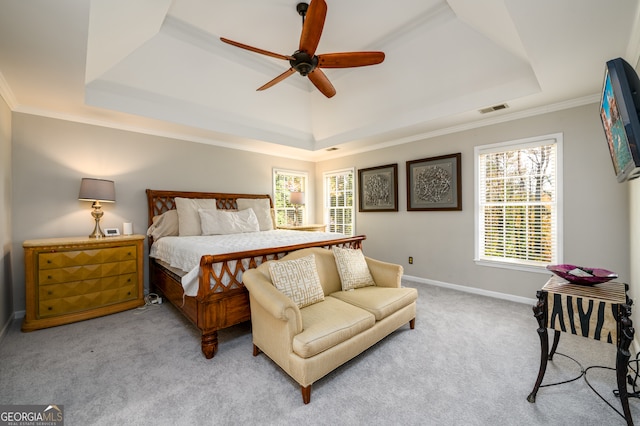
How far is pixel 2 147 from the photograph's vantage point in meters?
2.78

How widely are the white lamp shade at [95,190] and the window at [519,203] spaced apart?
201 inches

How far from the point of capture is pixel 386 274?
9.69 feet

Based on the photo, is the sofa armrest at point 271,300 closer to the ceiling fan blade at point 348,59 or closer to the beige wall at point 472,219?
the ceiling fan blade at point 348,59

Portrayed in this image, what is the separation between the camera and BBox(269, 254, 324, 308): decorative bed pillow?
2.29 metres

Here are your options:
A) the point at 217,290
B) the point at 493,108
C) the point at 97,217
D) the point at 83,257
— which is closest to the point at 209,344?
the point at 217,290

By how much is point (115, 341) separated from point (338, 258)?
2.37 meters

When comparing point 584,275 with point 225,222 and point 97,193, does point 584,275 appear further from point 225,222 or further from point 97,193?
point 97,193

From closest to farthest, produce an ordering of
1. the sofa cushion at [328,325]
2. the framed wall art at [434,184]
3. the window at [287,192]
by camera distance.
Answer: the sofa cushion at [328,325] → the framed wall art at [434,184] → the window at [287,192]

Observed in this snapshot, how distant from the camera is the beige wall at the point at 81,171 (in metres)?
3.20

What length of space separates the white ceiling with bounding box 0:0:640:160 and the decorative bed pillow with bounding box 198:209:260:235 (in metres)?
1.34

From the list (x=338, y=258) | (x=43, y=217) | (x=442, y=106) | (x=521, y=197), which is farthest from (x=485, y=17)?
(x=43, y=217)

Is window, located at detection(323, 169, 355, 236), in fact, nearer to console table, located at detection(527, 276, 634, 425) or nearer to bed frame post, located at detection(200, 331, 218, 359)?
bed frame post, located at detection(200, 331, 218, 359)

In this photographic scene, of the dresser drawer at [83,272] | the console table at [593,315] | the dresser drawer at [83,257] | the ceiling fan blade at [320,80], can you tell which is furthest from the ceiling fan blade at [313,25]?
the dresser drawer at [83,272]

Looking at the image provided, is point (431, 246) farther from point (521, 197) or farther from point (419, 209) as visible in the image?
point (521, 197)
